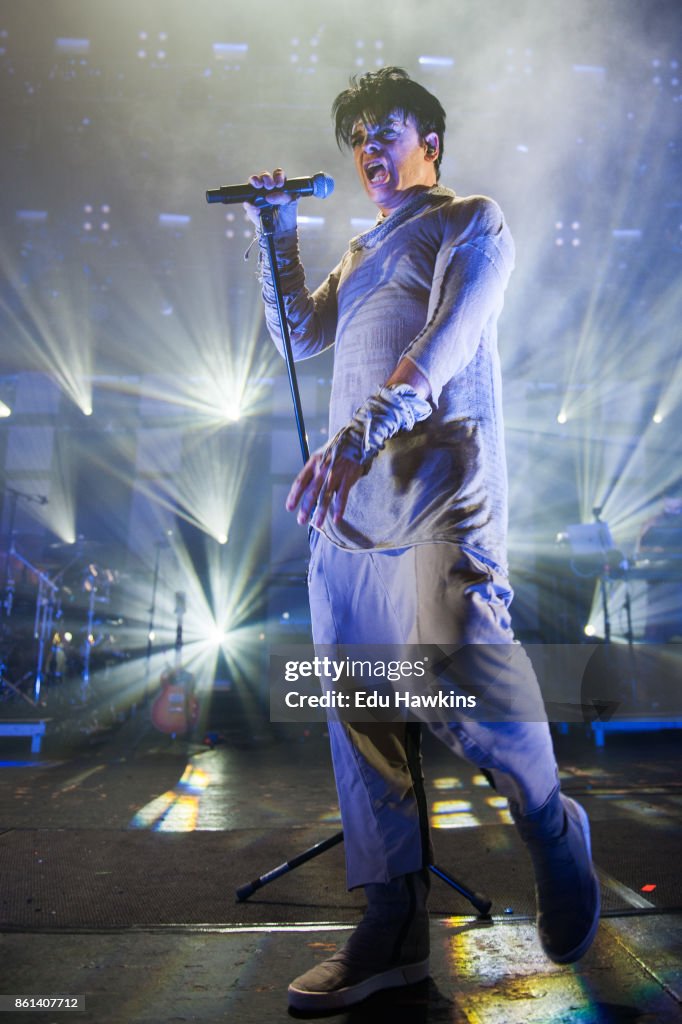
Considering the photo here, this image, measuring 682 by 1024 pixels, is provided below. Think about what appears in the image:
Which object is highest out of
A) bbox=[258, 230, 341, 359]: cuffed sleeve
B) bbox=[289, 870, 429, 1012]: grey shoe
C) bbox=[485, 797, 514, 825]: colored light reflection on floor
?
bbox=[258, 230, 341, 359]: cuffed sleeve

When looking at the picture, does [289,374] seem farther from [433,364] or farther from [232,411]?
[232,411]

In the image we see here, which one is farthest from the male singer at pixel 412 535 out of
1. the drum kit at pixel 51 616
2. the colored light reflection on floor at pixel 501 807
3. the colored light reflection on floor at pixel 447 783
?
the drum kit at pixel 51 616

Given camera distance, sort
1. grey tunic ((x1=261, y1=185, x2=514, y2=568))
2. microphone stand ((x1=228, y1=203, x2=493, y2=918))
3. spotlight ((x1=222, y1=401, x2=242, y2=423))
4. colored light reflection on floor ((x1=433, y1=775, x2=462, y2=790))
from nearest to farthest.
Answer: grey tunic ((x1=261, y1=185, x2=514, y2=568)) < microphone stand ((x1=228, y1=203, x2=493, y2=918)) < colored light reflection on floor ((x1=433, y1=775, x2=462, y2=790)) < spotlight ((x1=222, y1=401, x2=242, y2=423))

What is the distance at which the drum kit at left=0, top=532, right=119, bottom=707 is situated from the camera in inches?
255

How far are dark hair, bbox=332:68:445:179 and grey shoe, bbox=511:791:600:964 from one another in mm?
1244

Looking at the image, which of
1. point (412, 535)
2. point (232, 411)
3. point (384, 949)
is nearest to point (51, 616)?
point (232, 411)

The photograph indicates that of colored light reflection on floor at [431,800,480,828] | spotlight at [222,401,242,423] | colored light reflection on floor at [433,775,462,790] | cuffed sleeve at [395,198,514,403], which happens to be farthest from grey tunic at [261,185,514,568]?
spotlight at [222,401,242,423]

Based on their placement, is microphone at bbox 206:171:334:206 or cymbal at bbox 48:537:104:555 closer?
microphone at bbox 206:171:334:206

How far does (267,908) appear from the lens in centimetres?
141

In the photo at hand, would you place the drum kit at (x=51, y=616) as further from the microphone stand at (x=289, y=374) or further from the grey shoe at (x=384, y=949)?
the grey shoe at (x=384, y=949)

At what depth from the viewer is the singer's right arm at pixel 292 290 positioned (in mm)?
1201

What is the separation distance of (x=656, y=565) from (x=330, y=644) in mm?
7265

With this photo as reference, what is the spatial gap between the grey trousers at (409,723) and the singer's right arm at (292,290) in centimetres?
52

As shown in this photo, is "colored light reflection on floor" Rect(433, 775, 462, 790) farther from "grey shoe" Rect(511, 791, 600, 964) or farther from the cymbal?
the cymbal
